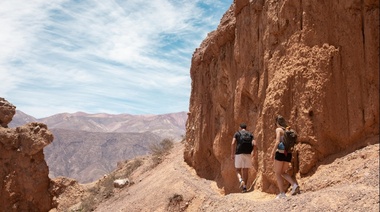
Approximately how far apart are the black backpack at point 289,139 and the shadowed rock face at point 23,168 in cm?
1173

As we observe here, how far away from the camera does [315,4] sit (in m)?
7.54

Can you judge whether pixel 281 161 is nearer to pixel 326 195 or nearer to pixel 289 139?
pixel 289 139

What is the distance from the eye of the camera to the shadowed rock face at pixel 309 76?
6.88m

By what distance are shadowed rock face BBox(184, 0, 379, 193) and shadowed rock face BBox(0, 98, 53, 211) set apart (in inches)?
354

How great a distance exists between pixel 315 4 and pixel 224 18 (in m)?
5.53

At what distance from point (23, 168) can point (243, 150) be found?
33.7 ft

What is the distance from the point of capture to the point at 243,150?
9062mm

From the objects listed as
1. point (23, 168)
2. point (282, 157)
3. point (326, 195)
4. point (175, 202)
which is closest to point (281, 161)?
point (282, 157)

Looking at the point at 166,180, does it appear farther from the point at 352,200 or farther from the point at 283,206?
the point at 352,200

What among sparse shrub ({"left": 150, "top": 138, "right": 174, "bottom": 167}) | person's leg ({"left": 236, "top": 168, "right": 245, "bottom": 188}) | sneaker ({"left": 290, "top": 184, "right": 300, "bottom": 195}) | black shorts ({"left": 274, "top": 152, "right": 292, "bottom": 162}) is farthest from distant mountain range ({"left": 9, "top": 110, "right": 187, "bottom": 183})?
sneaker ({"left": 290, "top": 184, "right": 300, "bottom": 195})

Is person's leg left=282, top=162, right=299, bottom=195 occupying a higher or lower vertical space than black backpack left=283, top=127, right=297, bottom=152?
lower

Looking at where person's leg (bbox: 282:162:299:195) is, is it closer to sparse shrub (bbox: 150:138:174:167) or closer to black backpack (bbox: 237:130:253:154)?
black backpack (bbox: 237:130:253:154)

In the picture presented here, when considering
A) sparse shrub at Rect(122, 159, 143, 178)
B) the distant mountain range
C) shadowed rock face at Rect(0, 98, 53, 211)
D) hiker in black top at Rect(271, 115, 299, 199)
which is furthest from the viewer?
the distant mountain range

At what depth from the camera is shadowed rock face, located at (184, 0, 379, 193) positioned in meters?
6.88
